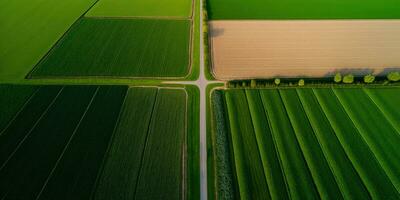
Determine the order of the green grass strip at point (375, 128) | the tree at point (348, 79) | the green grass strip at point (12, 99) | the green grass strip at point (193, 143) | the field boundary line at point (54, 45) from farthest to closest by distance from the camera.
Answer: the field boundary line at point (54, 45) → the tree at point (348, 79) → the green grass strip at point (12, 99) → the green grass strip at point (375, 128) → the green grass strip at point (193, 143)

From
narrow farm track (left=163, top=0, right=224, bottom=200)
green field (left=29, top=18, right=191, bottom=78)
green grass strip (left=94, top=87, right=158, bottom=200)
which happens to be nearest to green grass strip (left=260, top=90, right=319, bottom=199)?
narrow farm track (left=163, top=0, right=224, bottom=200)

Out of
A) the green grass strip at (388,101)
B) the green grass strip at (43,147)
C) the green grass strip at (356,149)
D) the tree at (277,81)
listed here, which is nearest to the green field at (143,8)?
the green grass strip at (43,147)

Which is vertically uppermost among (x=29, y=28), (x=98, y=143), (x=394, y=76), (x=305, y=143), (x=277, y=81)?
(x=29, y=28)

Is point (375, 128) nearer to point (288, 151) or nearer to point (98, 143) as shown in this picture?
point (288, 151)

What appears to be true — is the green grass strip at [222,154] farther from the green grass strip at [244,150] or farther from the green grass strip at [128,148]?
the green grass strip at [128,148]

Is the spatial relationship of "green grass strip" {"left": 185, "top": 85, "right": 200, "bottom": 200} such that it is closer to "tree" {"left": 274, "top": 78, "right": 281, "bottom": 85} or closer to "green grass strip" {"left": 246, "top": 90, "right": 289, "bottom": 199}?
"green grass strip" {"left": 246, "top": 90, "right": 289, "bottom": 199}

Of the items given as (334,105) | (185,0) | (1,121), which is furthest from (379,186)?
(185,0)

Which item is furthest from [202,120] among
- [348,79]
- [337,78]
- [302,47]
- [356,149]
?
[302,47]
